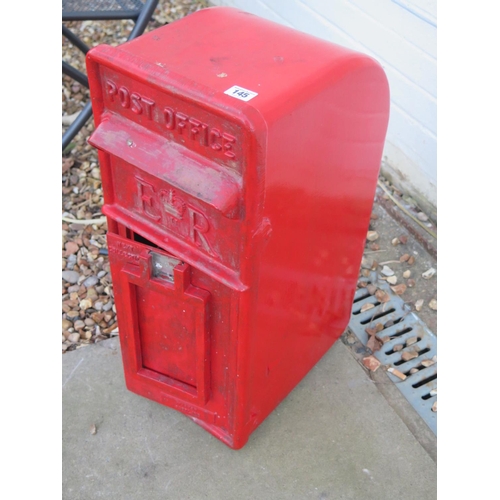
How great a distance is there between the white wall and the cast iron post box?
1.08 meters

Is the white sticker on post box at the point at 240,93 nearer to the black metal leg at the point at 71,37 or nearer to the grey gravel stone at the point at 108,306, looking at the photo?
the grey gravel stone at the point at 108,306

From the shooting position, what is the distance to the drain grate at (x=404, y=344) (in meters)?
2.36

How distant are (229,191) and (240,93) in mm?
231

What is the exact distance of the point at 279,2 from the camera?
145 inches

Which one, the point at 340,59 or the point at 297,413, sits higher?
the point at 340,59

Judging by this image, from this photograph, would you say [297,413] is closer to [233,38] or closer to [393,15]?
[233,38]

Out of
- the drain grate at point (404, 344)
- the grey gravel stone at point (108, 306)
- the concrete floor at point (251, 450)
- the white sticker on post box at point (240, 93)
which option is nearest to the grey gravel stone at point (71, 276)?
the grey gravel stone at point (108, 306)

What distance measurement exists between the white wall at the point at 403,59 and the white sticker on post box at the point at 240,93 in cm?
162

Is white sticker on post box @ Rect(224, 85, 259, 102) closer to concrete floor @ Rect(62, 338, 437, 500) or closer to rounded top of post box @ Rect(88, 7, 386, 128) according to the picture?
rounded top of post box @ Rect(88, 7, 386, 128)

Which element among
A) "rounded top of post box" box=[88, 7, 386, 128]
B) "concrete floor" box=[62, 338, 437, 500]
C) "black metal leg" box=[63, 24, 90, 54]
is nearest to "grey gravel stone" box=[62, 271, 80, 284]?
"concrete floor" box=[62, 338, 437, 500]

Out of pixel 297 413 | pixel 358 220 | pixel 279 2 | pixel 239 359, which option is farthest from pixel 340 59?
pixel 279 2

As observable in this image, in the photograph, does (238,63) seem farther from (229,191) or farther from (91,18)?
(91,18)

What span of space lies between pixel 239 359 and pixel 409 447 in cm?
82

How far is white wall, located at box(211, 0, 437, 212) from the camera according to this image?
2.80m
